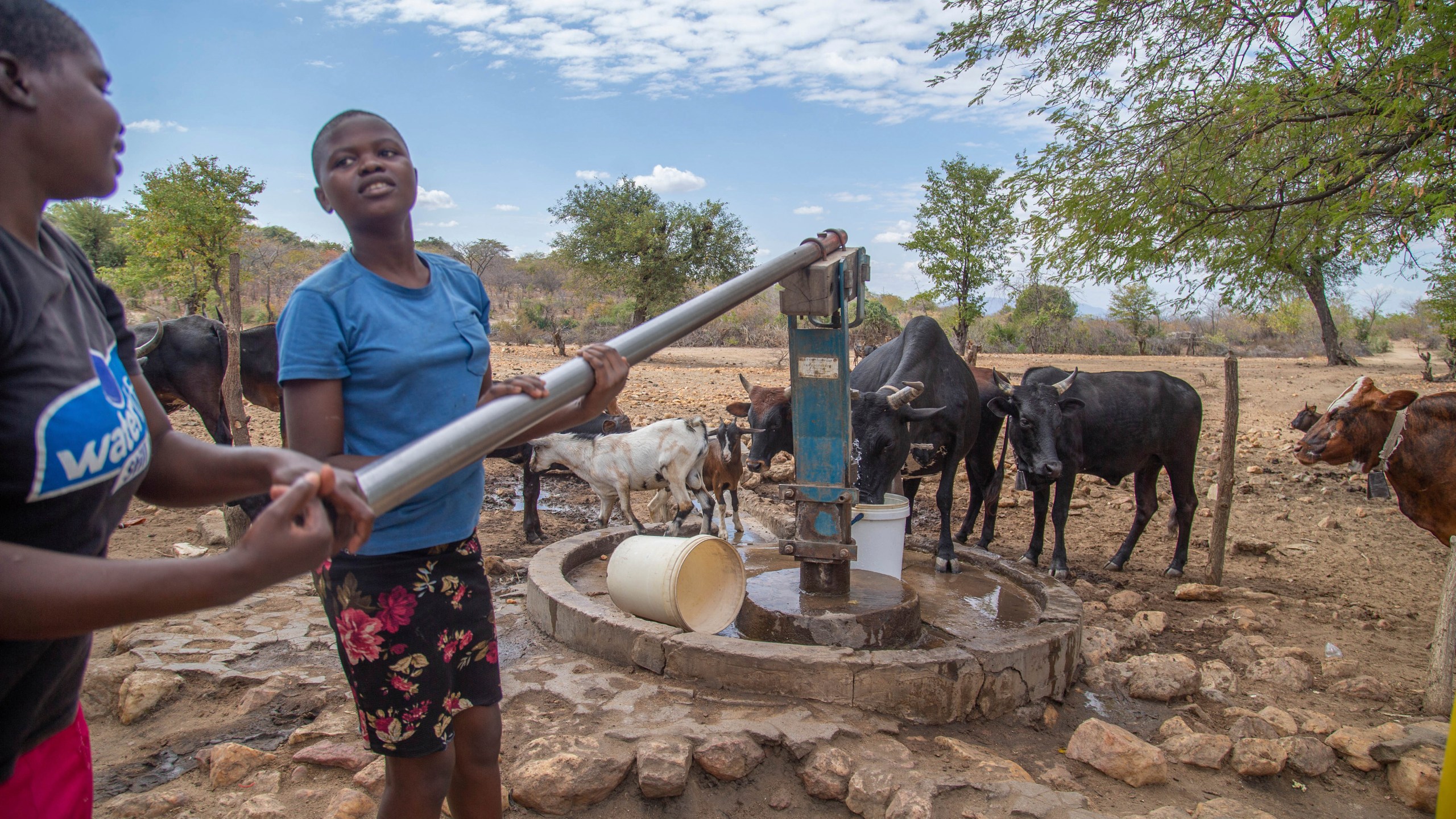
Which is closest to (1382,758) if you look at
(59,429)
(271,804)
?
(271,804)

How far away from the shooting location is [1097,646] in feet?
16.0

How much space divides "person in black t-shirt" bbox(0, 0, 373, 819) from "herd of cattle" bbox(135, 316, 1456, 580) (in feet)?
14.6

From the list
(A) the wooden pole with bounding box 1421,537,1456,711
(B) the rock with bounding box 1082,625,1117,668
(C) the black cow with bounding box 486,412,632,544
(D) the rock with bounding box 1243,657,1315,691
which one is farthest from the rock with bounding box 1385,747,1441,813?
(C) the black cow with bounding box 486,412,632,544

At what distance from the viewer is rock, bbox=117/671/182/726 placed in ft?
11.8

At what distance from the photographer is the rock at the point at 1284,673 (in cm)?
455

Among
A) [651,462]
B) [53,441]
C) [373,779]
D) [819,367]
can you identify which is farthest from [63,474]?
[651,462]

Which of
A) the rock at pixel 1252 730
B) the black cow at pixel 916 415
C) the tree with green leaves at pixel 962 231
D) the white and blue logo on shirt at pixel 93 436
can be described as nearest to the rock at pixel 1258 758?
the rock at pixel 1252 730

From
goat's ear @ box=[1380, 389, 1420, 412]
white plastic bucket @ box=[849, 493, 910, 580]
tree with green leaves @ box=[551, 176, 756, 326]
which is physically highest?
tree with green leaves @ box=[551, 176, 756, 326]

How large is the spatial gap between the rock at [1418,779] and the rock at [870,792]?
2.20 metres

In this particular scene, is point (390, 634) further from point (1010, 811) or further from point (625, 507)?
point (625, 507)

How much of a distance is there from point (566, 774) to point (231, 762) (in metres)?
1.27

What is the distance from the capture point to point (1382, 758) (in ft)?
11.6

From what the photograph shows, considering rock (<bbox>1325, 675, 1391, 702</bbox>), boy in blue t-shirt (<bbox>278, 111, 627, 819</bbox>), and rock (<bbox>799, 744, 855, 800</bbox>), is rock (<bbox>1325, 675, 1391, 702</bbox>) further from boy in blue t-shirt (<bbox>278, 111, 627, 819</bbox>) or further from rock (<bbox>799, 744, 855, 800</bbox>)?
boy in blue t-shirt (<bbox>278, 111, 627, 819</bbox>)

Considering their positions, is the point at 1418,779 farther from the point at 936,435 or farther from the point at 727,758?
the point at 936,435
